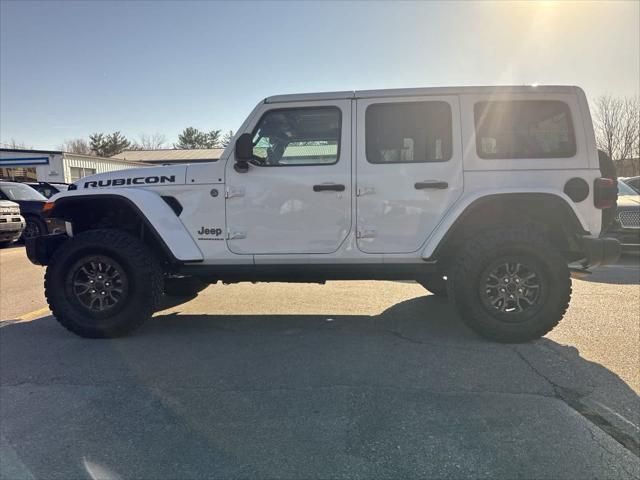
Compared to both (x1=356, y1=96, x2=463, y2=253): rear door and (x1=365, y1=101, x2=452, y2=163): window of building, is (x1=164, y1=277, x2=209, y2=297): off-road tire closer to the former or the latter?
(x1=356, y1=96, x2=463, y2=253): rear door

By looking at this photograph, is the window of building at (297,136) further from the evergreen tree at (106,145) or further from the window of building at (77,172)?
the evergreen tree at (106,145)

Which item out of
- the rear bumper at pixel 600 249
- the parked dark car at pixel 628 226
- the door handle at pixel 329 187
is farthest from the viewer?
the parked dark car at pixel 628 226

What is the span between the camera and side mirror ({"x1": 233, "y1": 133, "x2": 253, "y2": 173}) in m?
4.07

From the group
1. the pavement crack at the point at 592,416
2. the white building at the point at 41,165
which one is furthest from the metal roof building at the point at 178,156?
the pavement crack at the point at 592,416

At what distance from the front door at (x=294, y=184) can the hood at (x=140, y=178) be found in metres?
0.51

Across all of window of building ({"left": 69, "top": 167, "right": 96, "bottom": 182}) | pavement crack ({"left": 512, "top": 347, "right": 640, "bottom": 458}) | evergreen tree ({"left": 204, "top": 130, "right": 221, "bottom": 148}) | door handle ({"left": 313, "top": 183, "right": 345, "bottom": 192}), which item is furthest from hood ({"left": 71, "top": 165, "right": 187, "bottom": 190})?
evergreen tree ({"left": 204, "top": 130, "right": 221, "bottom": 148})

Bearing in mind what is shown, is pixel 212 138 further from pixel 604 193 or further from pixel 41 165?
pixel 604 193

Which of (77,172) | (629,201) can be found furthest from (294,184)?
(77,172)

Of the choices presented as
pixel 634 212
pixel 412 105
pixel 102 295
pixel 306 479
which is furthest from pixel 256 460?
pixel 634 212

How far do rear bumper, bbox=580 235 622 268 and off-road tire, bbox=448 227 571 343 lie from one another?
215 millimetres

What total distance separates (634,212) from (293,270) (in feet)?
23.8

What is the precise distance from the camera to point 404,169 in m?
4.04

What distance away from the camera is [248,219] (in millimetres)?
4199

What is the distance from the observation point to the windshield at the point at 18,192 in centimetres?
1251
